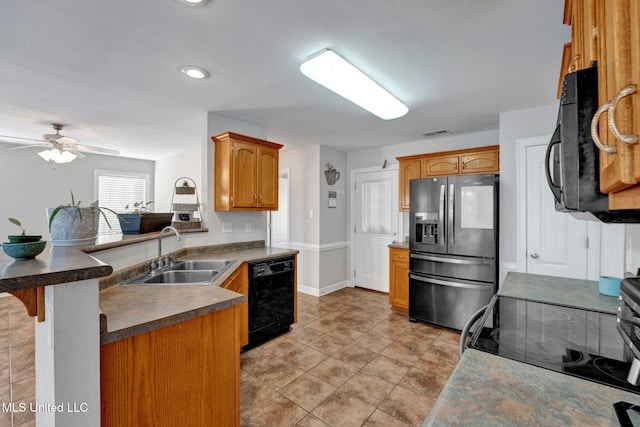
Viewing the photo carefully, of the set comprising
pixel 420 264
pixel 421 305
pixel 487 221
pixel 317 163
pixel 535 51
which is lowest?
pixel 421 305

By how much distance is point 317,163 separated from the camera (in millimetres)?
4648

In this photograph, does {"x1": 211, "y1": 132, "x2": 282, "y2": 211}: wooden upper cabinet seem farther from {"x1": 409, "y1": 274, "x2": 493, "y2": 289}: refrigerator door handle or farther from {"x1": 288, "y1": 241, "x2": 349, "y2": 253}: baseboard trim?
{"x1": 409, "y1": 274, "x2": 493, "y2": 289}: refrigerator door handle

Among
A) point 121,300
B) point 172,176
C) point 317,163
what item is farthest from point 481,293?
point 172,176

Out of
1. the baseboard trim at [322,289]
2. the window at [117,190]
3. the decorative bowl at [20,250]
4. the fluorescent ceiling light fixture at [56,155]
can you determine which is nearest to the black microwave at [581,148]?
the decorative bowl at [20,250]

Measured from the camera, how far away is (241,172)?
3.13 m

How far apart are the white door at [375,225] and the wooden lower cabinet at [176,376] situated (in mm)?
3577

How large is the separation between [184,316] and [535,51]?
2643 millimetres

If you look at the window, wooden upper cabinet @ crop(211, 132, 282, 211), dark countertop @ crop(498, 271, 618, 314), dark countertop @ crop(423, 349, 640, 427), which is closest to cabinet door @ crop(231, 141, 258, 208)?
wooden upper cabinet @ crop(211, 132, 282, 211)

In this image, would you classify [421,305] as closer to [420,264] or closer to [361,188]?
[420,264]

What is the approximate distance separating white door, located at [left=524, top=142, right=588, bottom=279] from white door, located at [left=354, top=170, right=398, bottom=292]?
192 centimetres

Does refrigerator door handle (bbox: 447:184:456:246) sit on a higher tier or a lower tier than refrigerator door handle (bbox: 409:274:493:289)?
higher

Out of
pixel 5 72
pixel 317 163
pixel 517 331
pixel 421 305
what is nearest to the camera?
pixel 517 331

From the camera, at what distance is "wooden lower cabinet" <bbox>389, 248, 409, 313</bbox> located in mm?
3756

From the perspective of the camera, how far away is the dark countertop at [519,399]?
2.10ft
